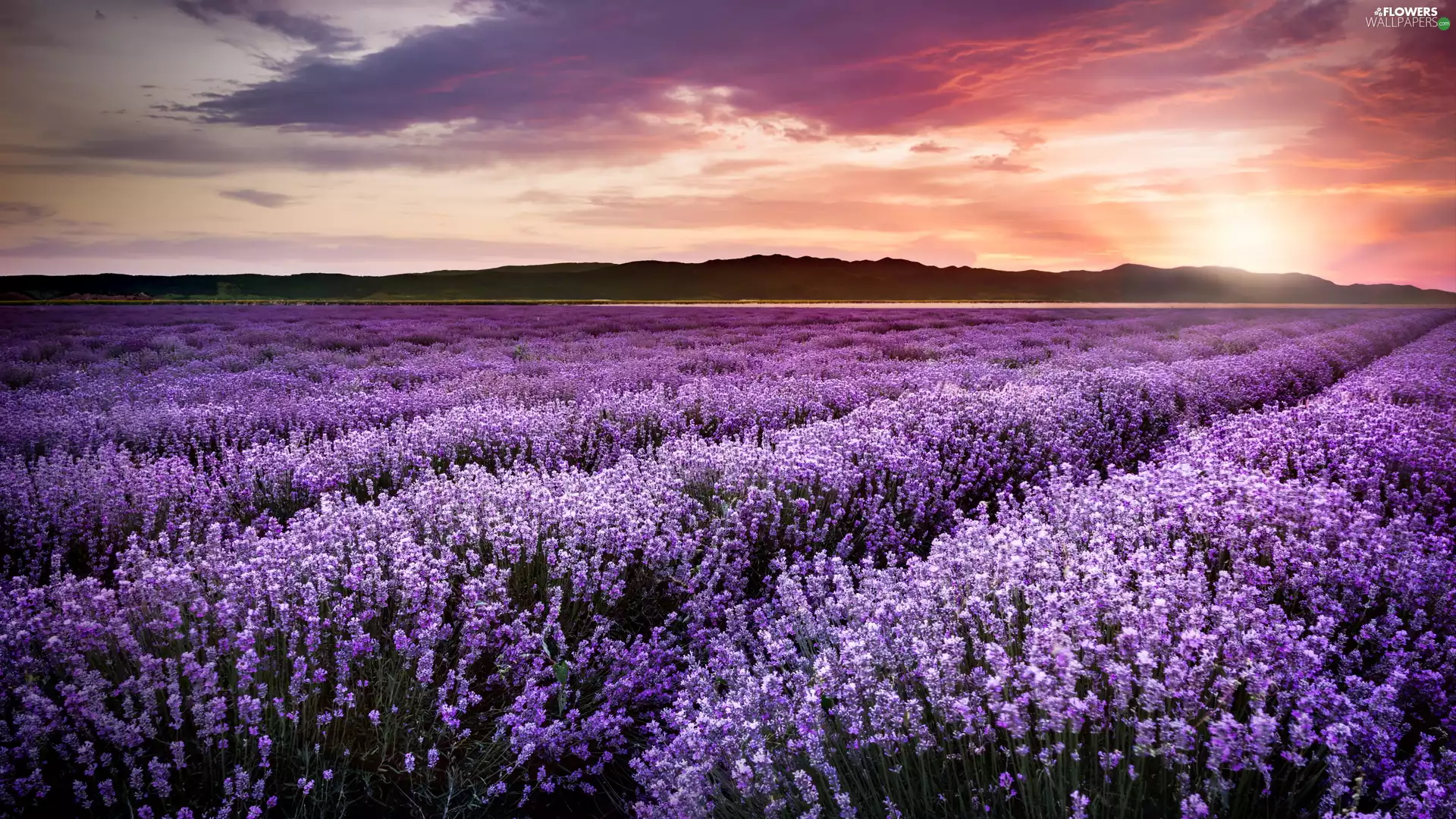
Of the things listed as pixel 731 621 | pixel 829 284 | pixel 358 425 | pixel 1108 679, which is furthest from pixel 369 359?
pixel 829 284

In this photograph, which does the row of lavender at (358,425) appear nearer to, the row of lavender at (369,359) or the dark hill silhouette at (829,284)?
the row of lavender at (369,359)

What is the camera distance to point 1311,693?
176 centimetres

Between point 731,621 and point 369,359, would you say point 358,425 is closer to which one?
point 731,621

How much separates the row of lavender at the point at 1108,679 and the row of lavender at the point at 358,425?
288 cm

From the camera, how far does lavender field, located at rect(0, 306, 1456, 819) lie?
1.89 metres

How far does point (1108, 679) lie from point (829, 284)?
152 metres

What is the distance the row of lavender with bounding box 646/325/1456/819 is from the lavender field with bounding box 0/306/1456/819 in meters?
0.02

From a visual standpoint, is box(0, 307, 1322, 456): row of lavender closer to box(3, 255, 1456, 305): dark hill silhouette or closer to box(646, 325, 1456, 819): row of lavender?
box(646, 325, 1456, 819): row of lavender

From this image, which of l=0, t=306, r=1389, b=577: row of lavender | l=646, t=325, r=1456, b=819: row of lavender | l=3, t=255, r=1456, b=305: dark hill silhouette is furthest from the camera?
l=3, t=255, r=1456, b=305: dark hill silhouette

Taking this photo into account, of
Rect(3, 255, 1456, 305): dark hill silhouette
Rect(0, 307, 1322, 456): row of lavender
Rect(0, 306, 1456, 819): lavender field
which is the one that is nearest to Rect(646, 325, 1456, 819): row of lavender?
Rect(0, 306, 1456, 819): lavender field

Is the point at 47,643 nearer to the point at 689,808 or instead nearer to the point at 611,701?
the point at 611,701

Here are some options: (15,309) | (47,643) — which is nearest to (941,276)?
(15,309)

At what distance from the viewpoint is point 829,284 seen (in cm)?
15088

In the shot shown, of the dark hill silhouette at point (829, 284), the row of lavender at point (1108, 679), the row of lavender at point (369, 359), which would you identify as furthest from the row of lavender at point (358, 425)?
the dark hill silhouette at point (829, 284)
